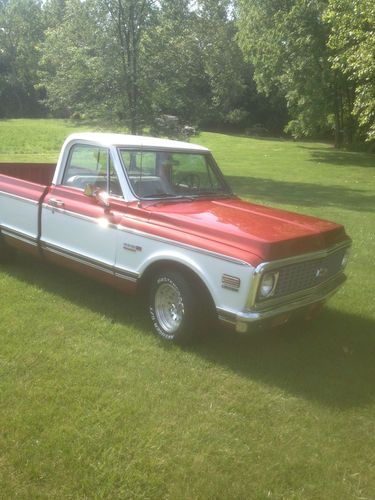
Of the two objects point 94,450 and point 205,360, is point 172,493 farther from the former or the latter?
point 205,360

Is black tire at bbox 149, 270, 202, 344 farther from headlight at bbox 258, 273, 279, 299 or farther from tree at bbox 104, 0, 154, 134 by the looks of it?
tree at bbox 104, 0, 154, 134

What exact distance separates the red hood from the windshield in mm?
281

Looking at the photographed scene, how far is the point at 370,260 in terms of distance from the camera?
804 centimetres

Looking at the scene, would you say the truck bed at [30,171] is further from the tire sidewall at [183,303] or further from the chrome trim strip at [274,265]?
the chrome trim strip at [274,265]

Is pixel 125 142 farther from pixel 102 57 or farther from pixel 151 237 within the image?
pixel 102 57

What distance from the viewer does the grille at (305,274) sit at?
437 cm

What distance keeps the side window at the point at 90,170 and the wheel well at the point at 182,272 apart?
92cm

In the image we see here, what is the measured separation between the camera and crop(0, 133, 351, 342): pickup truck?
14.0ft

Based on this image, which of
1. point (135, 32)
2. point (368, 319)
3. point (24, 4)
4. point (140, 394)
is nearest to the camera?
point (140, 394)

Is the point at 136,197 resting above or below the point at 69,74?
below

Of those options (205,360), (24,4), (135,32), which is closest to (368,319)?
(205,360)

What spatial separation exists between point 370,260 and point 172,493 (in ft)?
19.4

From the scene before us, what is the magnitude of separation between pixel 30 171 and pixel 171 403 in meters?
4.70

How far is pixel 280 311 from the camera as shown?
4.40 metres
